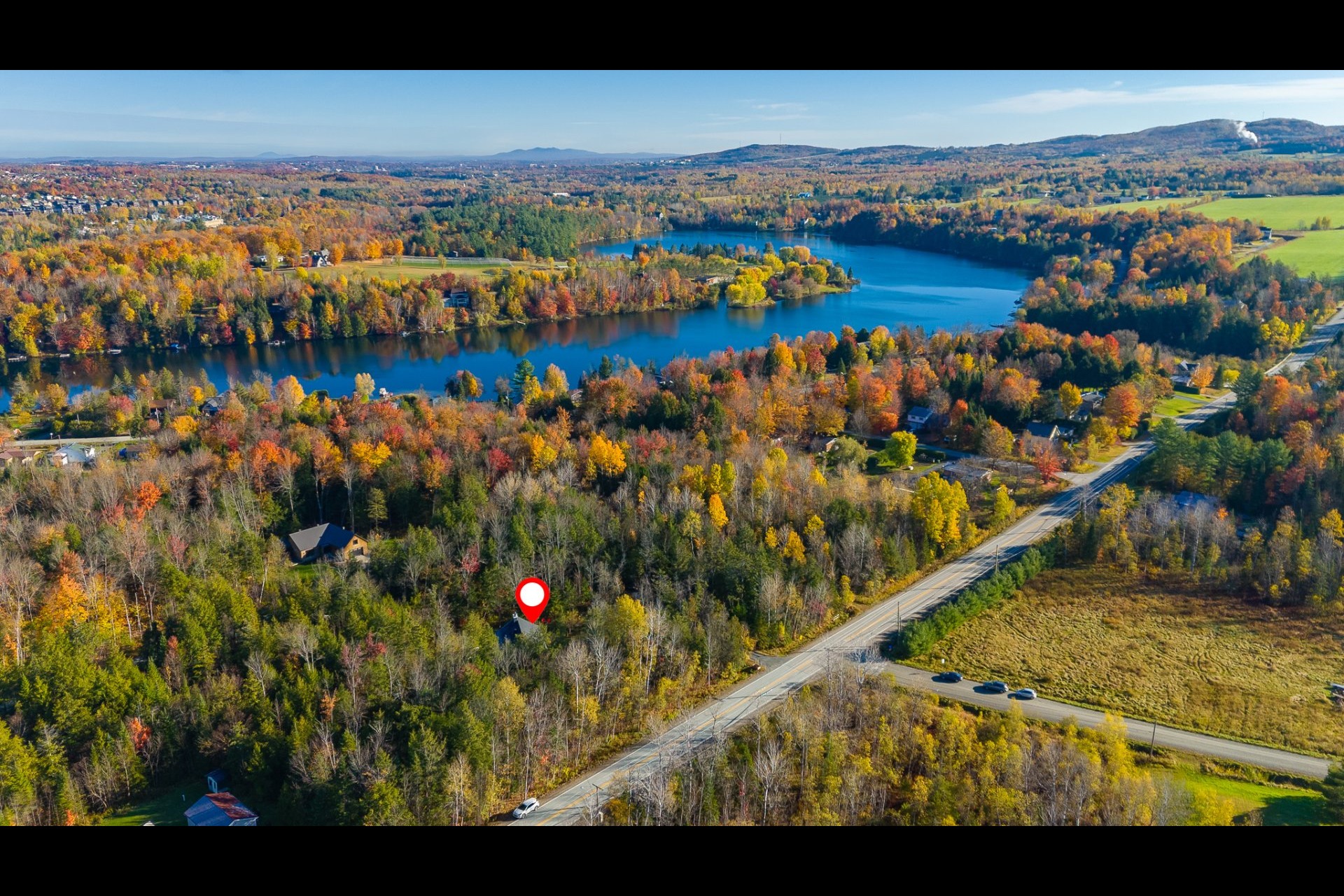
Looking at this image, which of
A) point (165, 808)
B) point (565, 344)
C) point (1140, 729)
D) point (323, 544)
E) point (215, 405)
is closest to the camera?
point (165, 808)

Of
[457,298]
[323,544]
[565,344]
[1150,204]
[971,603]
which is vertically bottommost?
[971,603]

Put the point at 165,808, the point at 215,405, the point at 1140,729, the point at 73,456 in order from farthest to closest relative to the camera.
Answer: the point at 215,405
the point at 73,456
the point at 1140,729
the point at 165,808

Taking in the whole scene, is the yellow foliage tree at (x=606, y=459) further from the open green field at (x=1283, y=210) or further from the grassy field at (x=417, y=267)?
the open green field at (x=1283, y=210)

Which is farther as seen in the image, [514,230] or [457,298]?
[514,230]

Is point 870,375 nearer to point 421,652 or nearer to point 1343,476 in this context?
point 1343,476

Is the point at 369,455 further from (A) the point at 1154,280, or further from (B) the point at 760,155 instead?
(B) the point at 760,155

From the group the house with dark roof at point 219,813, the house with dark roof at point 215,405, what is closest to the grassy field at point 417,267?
the house with dark roof at point 215,405

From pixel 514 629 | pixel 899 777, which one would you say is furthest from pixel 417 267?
pixel 899 777

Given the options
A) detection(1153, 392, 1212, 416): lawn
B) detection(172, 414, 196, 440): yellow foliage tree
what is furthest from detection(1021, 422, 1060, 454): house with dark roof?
detection(172, 414, 196, 440): yellow foliage tree

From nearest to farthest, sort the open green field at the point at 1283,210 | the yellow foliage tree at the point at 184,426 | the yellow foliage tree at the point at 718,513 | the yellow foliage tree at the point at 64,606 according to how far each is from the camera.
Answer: the yellow foliage tree at the point at 64,606 < the yellow foliage tree at the point at 718,513 < the yellow foliage tree at the point at 184,426 < the open green field at the point at 1283,210
